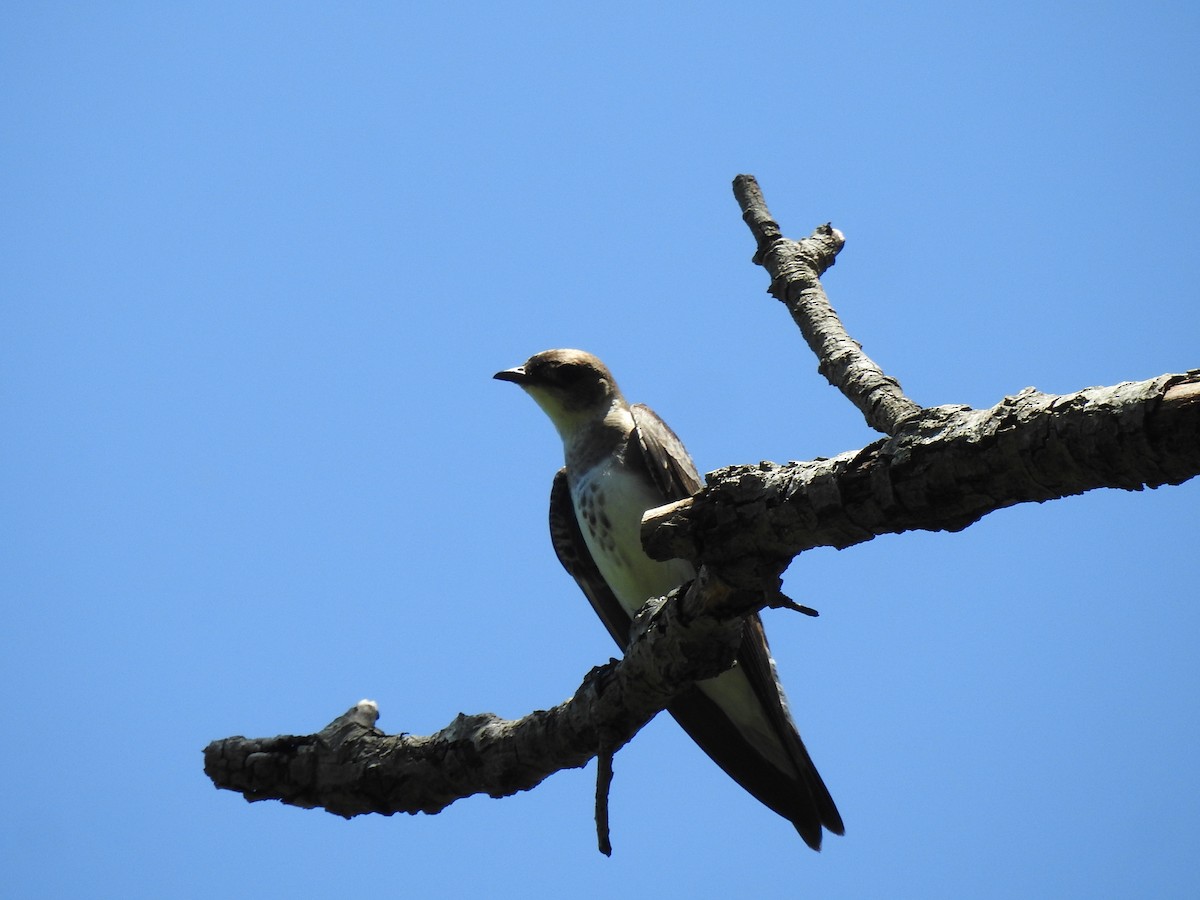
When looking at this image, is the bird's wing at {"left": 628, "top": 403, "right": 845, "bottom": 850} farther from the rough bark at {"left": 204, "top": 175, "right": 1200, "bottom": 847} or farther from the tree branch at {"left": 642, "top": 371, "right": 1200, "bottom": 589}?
the tree branch at {"left": 642, "top": 371, "right": 1200, "bottom": 589}

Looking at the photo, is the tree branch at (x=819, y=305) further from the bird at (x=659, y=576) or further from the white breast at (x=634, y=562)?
the white breast at (x=634, y=562)

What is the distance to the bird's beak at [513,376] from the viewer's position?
24.5 ft

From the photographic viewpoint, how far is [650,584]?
6.34m

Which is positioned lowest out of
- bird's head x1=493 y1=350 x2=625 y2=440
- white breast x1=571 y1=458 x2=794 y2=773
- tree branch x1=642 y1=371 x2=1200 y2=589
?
tree branch x1=642 y1=371 x2=1200 y2=589

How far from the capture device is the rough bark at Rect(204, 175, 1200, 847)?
7.97ft

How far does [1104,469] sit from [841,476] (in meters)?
0.70

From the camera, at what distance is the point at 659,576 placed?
6.32m

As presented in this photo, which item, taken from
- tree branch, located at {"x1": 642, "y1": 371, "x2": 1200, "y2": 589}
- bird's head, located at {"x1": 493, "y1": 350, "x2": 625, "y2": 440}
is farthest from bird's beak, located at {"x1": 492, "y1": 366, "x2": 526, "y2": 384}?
tree branch, located at {"x1": 642, "y1": 371, "x2": 1200, "y2": 589}

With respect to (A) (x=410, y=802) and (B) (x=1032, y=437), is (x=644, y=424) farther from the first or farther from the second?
(B) (x=1032, y=437)

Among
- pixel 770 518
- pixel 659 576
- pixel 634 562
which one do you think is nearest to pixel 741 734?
pixel 659 576

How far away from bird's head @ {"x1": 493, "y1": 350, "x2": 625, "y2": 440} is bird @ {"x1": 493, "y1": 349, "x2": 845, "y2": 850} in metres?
0.02

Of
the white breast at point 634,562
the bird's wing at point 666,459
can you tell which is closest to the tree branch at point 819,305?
the bird's wing at point 666,459

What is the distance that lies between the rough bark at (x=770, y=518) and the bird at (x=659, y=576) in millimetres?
1466

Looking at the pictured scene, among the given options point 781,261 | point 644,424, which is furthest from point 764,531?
point 644,424
